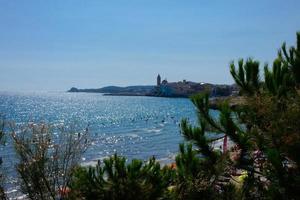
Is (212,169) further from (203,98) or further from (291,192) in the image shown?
(291,192)

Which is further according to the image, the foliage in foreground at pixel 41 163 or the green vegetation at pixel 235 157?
the foliage in foreground at pixel 41 163

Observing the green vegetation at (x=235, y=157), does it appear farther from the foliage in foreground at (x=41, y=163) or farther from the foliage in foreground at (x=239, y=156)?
the foliage in foreground at (x=41, y=163)

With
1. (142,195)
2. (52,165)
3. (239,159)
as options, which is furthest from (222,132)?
(52,165)

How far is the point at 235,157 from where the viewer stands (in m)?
8.33

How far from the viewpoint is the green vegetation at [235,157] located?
682cm

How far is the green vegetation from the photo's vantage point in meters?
6.82

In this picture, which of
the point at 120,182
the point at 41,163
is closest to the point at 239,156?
the point at 120,182

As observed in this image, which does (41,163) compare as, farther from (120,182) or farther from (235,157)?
(235,157)

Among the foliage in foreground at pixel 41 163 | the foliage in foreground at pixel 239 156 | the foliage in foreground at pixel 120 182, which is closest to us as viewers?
the foliage in foreground at pixel 239 156

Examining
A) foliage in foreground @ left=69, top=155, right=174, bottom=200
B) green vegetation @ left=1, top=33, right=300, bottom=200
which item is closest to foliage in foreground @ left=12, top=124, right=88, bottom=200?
green vegetation @ left=1, top=33, right=300, bottom=200

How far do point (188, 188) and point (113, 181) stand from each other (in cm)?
135

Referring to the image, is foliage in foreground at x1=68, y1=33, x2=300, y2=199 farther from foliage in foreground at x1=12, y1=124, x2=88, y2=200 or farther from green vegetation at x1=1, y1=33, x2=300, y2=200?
foliage in foreground at x1=12, y1=124, x2=88, y2=200

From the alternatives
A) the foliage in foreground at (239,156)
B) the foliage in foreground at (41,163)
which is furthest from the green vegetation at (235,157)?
the foliage in foreground at (41,163)

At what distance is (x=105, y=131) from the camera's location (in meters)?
74.4
